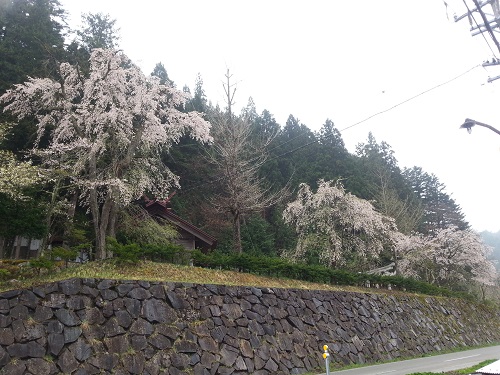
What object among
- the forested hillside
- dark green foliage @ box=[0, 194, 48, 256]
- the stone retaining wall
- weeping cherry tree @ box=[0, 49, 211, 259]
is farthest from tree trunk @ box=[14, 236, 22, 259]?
the stone retaining wall

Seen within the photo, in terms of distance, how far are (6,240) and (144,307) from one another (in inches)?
341

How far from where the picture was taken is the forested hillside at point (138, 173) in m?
15.7

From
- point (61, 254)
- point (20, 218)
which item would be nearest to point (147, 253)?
point (61, 254)

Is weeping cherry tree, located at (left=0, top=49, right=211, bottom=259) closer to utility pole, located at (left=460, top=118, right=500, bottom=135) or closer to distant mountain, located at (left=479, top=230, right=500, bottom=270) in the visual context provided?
utility pole, located at (left=460, top=118, right=500, bottom=135)

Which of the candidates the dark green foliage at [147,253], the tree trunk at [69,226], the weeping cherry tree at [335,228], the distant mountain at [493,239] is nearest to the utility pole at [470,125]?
the dark green foliage at [147,253]

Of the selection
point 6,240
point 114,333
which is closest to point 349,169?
point 6,240

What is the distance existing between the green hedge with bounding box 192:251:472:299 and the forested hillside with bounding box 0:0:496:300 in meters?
1.72

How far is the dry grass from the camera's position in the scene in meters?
10.5

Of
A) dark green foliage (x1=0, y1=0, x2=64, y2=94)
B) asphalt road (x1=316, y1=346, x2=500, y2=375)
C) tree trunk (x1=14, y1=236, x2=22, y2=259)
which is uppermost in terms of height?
dark green foliage (x1=0, y1=0, x2=64, y2=94)

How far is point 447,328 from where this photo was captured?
882 inches

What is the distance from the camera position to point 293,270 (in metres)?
17.3

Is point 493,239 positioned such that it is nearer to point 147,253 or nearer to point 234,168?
point 234,168

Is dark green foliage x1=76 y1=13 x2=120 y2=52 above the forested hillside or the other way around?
above

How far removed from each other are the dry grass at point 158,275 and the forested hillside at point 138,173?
1215 millimetres
